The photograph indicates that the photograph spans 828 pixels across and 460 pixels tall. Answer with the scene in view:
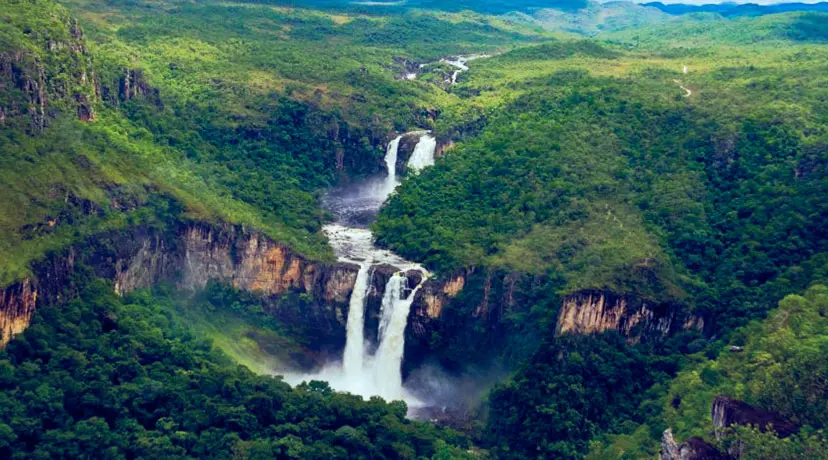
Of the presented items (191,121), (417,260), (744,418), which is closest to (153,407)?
(417,260)

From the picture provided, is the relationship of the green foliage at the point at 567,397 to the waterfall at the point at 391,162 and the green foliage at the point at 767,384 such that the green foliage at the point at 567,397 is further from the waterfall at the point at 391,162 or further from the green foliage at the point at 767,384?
the waterfall at the point at 391,162

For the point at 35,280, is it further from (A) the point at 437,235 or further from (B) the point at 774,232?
(B) the point at 774,232

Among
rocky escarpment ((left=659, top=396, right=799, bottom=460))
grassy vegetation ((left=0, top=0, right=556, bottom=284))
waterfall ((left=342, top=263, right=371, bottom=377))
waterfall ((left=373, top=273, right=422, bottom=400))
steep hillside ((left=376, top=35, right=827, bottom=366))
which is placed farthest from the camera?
waterfall ((left=342, top=263, right=371, bottom=377))

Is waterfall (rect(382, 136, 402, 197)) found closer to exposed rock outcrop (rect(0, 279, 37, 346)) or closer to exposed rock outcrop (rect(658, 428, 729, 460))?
exposed rock outcrop (rect(0, 279, 37, 346))

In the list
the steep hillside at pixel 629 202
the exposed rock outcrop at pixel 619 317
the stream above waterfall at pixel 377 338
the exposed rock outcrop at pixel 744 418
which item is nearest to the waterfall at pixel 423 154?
the steep hillside at pixel 629 202

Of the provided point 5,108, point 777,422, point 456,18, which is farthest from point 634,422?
point 456,18

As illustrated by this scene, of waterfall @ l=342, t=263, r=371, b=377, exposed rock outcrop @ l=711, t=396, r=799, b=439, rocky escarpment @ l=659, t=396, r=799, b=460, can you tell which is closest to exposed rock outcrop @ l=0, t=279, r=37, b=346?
waterfall @ l=342, t=263, r=371, b=377
